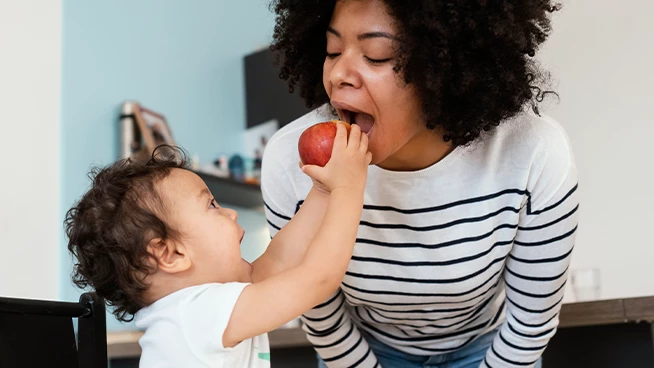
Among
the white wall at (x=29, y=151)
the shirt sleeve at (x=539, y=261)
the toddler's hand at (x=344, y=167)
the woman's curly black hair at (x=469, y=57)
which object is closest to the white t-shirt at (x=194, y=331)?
the toddler's hand at (x=344, y=167)

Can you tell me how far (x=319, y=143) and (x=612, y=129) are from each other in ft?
6.25

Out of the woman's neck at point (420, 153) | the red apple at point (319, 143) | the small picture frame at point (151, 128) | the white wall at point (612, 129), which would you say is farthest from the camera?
the small picture frame at point (151, 128)

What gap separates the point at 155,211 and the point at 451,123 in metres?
0.49

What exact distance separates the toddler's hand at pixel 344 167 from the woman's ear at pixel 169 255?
22cm

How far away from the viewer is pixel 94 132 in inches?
110

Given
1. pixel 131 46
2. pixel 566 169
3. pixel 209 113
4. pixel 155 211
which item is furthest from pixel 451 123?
pixel 209 113

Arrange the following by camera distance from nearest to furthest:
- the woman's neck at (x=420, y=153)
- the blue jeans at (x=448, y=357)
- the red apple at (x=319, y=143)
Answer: the red apple at (x=319, y=143)
the woman's neck at (x=420, y=153)
the blue jeans at (x=448, y=357)

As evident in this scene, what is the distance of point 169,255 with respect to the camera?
3.61 feet

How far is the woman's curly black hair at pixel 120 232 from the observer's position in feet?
3.56

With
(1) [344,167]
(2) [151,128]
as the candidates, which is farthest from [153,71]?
(1) [344,167]

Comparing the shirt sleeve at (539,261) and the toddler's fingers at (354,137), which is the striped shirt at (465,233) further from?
the toddler's fingers at (354,137)

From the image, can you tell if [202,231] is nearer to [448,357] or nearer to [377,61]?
[377,61]

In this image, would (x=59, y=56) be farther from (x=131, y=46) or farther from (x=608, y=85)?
(x=608, y=85)

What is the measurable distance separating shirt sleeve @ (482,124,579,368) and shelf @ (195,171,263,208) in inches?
71.6
